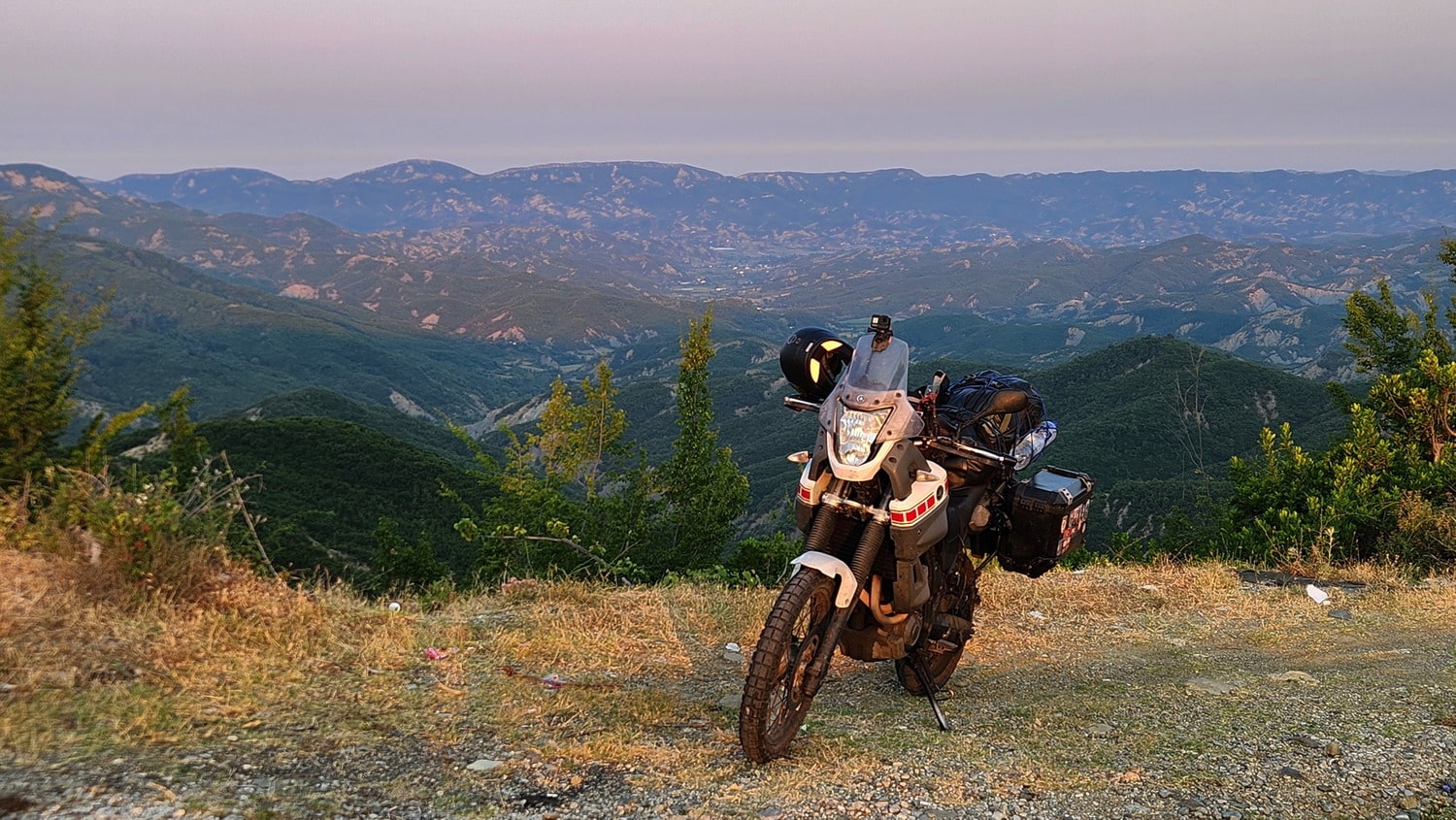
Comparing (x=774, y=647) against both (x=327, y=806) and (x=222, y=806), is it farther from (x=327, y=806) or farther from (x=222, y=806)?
(x=222, y=806)

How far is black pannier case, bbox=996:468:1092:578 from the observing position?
5891mm

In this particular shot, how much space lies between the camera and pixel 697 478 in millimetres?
25688

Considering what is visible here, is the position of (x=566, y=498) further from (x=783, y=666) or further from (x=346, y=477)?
(x=346, y=477)

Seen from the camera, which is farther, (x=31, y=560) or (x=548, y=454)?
(x=548, y=454)

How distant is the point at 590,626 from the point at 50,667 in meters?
3.24

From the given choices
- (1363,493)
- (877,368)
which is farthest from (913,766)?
(1363,493)

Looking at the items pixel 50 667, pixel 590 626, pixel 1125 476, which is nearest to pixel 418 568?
pixel 590 626

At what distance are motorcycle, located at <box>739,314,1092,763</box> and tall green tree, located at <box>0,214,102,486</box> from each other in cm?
722

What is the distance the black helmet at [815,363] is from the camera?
5468 mm

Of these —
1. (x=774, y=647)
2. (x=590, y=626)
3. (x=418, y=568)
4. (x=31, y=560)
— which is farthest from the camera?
(x=418, y=568)

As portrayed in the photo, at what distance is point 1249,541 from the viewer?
11.4 m

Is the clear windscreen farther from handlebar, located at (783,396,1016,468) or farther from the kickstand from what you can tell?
the kickstand

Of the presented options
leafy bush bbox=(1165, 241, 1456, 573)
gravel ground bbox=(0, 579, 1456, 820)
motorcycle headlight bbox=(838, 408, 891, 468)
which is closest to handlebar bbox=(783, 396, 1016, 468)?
motorcycle headlight bbox=(838, 408, 891, 468)

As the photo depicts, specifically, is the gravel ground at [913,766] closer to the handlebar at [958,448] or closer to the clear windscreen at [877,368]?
the handlebar at [958,448]
